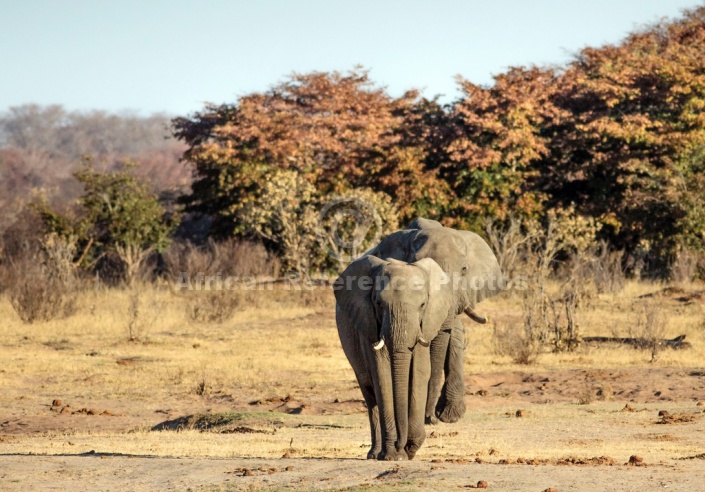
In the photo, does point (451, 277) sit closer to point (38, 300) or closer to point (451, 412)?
point (451, 412)

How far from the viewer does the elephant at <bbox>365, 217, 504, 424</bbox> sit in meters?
11.8

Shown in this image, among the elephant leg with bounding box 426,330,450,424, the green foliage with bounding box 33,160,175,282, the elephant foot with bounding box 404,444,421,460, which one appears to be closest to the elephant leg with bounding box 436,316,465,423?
the elephant leg with bounding box 426,330,450,424

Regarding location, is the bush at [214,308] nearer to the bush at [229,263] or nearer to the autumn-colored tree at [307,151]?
the bush at [229,263]

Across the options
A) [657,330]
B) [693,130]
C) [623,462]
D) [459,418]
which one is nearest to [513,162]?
[693,130]

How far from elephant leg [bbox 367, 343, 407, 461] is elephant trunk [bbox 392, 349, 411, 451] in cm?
5

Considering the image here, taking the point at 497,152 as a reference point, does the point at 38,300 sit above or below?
below

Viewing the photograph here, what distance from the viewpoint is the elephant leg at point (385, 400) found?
9.48 m

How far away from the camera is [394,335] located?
9.25 metres

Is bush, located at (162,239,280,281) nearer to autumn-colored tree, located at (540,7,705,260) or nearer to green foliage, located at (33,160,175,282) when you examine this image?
green foliage, located at (33,160,175,282)

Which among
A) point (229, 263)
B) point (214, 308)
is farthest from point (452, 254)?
point (229, 263)

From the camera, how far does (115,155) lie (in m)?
83.4

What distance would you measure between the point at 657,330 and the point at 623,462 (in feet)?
31.8

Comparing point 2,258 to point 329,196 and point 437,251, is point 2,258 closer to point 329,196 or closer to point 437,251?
point 329,196
